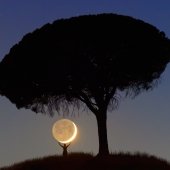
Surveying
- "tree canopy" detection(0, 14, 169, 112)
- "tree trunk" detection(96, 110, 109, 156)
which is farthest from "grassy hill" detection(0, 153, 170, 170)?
"tree canopy" detection(0, 14, 169, 112)

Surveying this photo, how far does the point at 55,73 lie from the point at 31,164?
19.4ft

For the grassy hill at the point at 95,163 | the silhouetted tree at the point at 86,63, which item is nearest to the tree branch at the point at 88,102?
the silhouetted tree at the point at 86,63

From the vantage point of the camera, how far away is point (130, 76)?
33781 mm

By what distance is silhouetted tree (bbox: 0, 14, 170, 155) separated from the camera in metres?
32.8

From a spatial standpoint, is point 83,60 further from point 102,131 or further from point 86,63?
point 102,131

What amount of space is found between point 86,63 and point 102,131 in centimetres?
442

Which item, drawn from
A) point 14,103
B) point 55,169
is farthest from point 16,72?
point 55,169

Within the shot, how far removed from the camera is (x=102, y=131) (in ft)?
107

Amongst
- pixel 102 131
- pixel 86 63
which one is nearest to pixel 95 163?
pixel 102 131

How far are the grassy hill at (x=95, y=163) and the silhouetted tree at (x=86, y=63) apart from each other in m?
1.77

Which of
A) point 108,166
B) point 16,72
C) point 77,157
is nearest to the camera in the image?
point 108,166

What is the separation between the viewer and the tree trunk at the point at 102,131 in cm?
3253

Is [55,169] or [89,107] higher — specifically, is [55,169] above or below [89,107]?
below

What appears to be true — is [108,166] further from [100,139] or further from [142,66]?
[142,66]
